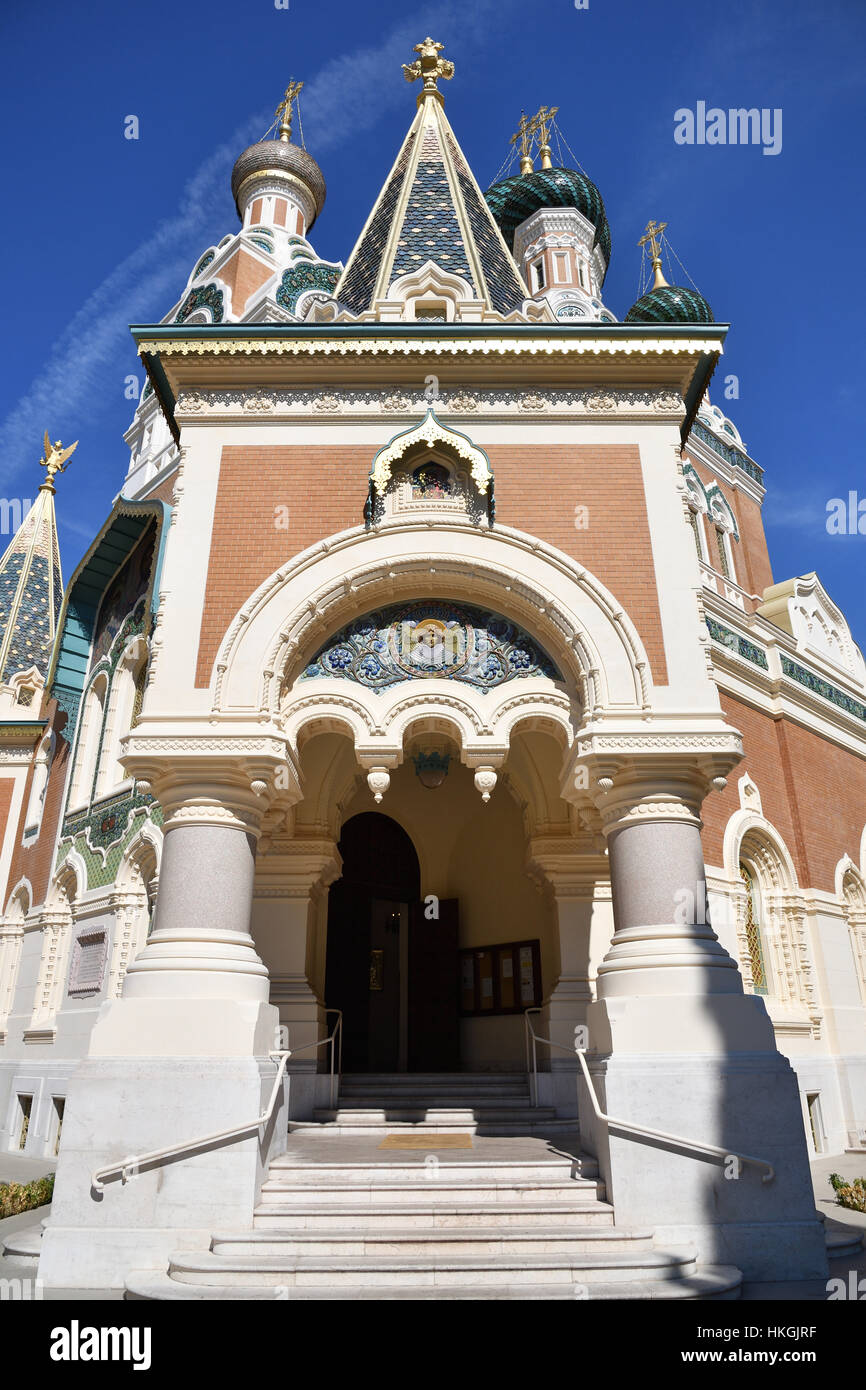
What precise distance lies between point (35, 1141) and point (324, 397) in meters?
11.9

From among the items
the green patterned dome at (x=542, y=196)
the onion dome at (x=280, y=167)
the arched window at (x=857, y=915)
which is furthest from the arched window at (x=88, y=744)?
the green patterned dome at (x=542, y=196)

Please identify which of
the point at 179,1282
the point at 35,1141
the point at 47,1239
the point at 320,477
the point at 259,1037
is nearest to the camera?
the point at 179,1282

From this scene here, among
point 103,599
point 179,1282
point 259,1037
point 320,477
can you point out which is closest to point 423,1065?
point 259,1037

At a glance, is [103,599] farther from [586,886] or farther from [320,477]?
[586,886]

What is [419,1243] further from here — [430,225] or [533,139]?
[533,139]

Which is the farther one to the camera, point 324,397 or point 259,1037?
point 324,397

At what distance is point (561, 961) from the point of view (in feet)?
31.3

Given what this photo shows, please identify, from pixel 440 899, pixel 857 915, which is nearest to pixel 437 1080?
pixel 440 899

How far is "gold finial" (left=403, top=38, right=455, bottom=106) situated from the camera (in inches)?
510

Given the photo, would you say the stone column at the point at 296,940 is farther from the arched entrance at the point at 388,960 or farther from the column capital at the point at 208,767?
the column capital at the point at 208,767

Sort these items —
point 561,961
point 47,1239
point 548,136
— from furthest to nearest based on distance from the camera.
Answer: point 548,136 → point 561,961 → point 47,1239

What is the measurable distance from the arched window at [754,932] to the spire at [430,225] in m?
8.92

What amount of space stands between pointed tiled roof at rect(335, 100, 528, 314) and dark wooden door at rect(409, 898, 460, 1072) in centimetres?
786

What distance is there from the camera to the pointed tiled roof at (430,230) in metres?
10.8
